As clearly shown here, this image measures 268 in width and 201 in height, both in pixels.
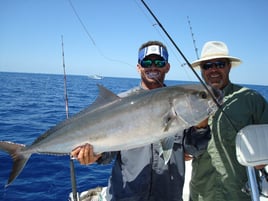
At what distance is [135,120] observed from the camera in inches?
110

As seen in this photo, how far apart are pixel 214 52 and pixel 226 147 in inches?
50.0

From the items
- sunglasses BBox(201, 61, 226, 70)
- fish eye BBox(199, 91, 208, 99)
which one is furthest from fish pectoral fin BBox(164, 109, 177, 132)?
sunglasses BBox(201, 61, 226, 70)

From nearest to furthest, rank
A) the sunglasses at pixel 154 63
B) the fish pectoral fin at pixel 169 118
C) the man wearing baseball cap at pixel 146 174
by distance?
the fish pectoral fin at pixel 169 118, the man wearing baseball cap at pixel 146 174, the sunglasses at pixel 154 63

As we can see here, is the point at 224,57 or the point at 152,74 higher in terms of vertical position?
the point at 224,57

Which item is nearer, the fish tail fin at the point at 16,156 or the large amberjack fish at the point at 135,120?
the large amberjack fish at the point at 135,120

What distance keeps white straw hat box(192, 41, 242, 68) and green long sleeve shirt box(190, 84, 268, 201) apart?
50cm

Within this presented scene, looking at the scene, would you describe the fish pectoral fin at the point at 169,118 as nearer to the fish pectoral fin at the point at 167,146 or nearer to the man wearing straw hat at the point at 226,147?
the fish pectoral fin at the point at 167,146

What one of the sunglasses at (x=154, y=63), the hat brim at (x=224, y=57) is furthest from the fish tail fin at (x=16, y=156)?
the hat brim at (x=224, y=57)

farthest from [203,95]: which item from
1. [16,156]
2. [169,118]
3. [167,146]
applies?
[16,156]

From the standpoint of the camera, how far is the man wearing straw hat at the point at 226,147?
325 cm

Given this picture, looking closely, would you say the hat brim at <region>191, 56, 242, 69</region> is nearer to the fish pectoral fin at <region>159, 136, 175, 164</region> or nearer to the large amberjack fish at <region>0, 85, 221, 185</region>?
the large amberjack fish at <region>0, 85, 221, 185</region>

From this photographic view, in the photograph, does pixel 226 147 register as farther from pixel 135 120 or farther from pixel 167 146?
pixel 135 120

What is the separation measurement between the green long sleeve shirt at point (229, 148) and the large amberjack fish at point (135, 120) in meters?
0.71

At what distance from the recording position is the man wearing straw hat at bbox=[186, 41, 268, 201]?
10.7 feet
